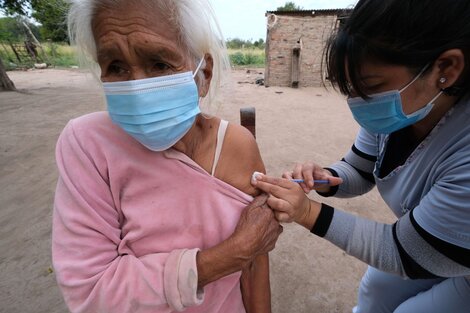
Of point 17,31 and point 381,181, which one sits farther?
point 17,31

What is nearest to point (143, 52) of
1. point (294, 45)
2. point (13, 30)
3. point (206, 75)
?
point (206, 75)

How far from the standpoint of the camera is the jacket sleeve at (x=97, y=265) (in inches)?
32.0

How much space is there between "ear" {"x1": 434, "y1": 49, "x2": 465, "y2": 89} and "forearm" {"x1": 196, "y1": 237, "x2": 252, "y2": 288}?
853 millimetres

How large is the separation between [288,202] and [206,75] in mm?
591

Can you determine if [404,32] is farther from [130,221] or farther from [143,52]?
[130,221]

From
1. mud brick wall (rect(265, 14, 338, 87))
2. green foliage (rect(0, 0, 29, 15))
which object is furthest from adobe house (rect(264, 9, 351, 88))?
green foliage (rect(0, 0, 29, 15))

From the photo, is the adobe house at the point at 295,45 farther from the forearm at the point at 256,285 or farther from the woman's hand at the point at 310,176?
the forearm at the point at 256,285

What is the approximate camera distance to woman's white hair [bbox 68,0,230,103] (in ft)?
2.77

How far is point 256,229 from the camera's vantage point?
0.94 meters

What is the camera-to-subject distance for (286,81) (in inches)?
430

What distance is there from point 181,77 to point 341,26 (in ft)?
2.00

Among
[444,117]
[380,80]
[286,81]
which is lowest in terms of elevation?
[286,81]

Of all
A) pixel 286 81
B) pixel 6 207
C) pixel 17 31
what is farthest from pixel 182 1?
pixel 17 31

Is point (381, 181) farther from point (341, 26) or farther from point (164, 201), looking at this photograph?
point (164, 201)
